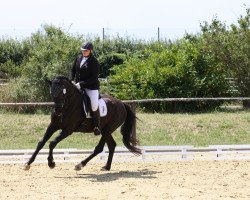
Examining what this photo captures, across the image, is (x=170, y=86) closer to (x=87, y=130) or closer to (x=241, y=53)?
(x=241, y=53)

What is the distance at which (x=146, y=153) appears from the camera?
40.3ft

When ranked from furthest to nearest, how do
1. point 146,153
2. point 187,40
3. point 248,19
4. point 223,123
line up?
point 187,40 → point 248,19 → point 223,123 → point 146,153

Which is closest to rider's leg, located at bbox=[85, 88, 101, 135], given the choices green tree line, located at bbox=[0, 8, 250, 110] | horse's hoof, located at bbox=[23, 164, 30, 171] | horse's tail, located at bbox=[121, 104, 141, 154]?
horse's tail, located at bbox=[121, 104, 141, 154]

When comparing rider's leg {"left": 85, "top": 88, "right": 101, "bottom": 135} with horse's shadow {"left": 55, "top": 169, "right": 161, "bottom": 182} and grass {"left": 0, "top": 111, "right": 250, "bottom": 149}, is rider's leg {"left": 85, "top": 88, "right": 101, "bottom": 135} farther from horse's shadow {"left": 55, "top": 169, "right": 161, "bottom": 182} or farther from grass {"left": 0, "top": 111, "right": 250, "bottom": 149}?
grass {"left": 0, "top": 111, "right": 250, "bottom": 149}

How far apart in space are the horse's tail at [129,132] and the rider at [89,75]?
0.85 metres

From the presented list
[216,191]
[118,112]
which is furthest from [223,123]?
[216,191]

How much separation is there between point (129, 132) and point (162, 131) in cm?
520

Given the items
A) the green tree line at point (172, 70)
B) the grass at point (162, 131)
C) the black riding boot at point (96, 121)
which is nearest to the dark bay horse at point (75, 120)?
the black riding boot at point (96, 121)

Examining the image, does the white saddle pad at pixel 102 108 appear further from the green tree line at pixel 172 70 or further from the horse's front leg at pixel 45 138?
the green tree line at pixel 172 70

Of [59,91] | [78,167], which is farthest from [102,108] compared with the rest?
[59,91]

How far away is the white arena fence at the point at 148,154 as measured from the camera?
39.4 feet

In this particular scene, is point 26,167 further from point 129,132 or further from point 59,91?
point 129,132

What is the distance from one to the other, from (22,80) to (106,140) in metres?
9.81

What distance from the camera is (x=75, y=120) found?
34.6 ft
